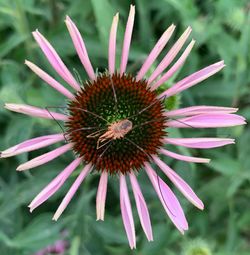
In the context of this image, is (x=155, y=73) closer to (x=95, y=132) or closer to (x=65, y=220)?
(x=95, y=132)

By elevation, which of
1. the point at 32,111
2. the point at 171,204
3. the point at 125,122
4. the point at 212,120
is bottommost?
the point at 171,204

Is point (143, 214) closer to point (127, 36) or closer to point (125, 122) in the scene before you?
point (125, 122)

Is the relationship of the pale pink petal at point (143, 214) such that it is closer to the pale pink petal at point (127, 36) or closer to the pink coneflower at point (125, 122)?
the pink coneflower at point (125, 122)

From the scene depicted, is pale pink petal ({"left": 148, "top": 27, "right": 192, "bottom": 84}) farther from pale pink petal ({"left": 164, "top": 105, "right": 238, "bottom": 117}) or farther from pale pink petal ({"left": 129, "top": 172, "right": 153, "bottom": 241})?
pale pink petal ({"left": 129, "top": 172, "right": 153, "bottom": 241})

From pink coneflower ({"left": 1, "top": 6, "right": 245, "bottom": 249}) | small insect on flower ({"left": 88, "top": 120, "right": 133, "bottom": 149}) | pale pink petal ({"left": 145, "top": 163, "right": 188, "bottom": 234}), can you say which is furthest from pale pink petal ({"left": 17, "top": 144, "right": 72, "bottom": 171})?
pale pink petal ({"left": 145, "top": 163, "right": 188, "bottom": 234})

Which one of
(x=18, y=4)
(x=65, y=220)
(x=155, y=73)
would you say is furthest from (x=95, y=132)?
(x=18, y=4)

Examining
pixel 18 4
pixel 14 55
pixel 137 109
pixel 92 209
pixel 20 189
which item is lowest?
pixel 92 209

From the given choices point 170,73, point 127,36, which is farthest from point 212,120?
point 127,36
